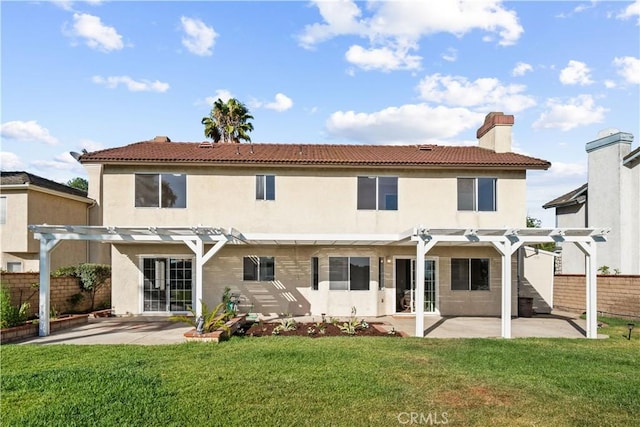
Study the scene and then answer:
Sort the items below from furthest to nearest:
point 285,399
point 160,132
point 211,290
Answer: point 160,132 < point 211,290 < point 285,399

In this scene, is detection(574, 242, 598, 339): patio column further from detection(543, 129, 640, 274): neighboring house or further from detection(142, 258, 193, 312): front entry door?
detection(142, 258, 193, 312): front entry door

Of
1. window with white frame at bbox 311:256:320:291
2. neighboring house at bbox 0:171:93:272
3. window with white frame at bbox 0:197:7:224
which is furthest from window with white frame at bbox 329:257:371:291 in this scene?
window with white frame at bbox 0:197:7:224

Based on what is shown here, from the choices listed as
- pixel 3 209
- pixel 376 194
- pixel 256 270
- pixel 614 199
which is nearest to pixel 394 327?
pixel 376 194

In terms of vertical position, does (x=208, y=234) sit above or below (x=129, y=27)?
below

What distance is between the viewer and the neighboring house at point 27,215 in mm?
18359

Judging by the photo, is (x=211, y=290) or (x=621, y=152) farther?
(x=621, y=152)

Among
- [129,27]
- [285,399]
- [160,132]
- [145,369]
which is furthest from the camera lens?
[160,132]

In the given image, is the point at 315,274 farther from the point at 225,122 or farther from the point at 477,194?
the point at 225,122

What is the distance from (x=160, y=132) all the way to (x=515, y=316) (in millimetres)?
16400

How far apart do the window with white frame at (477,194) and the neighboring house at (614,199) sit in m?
6.90

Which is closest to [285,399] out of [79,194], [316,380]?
[316,380]

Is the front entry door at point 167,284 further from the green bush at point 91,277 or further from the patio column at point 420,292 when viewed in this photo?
the patio column at point 420,292

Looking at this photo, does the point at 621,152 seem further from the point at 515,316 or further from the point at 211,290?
the point at 211,290

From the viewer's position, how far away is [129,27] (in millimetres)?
12289
